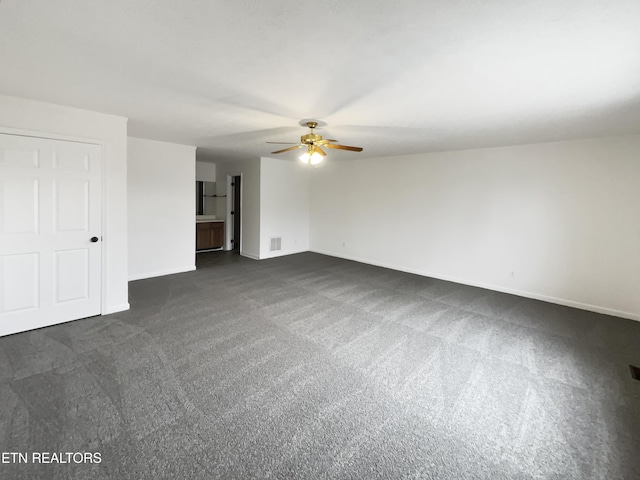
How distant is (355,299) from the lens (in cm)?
435

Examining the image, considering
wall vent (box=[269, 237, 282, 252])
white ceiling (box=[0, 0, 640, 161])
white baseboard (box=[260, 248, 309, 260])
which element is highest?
white ceiling (box=[0, 0, 640, 161])

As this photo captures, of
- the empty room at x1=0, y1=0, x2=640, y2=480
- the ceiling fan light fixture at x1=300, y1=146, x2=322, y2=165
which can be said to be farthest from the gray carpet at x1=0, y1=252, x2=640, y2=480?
the ceiling fan light fixture at x1=300, y1=146, x2=322, y2=165

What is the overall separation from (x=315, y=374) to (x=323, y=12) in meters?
2.53

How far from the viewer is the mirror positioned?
8078 mm

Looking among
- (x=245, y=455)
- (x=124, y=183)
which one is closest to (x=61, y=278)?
(x=124, y=183)

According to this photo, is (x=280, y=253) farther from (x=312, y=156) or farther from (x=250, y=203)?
(x=312, y=156)

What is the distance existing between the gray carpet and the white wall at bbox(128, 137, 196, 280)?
1.67 m

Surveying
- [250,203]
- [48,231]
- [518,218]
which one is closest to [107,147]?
[48,231]

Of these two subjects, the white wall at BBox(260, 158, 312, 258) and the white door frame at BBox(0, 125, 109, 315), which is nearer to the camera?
the white door frame at BBox(0, 125, 109, 315)

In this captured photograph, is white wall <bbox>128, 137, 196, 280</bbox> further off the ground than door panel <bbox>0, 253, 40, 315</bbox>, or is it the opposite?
white wall <bbox>128, 137, 196, 280</bbox>

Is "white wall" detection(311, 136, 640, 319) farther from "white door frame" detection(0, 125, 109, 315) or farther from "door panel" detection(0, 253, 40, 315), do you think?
Result: "door panel" detection(0, 253, 40, 315)

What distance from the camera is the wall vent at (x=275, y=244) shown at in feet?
23.6

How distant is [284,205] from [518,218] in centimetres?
493

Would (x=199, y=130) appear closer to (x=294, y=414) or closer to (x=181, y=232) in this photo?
(x=181, y=232)
